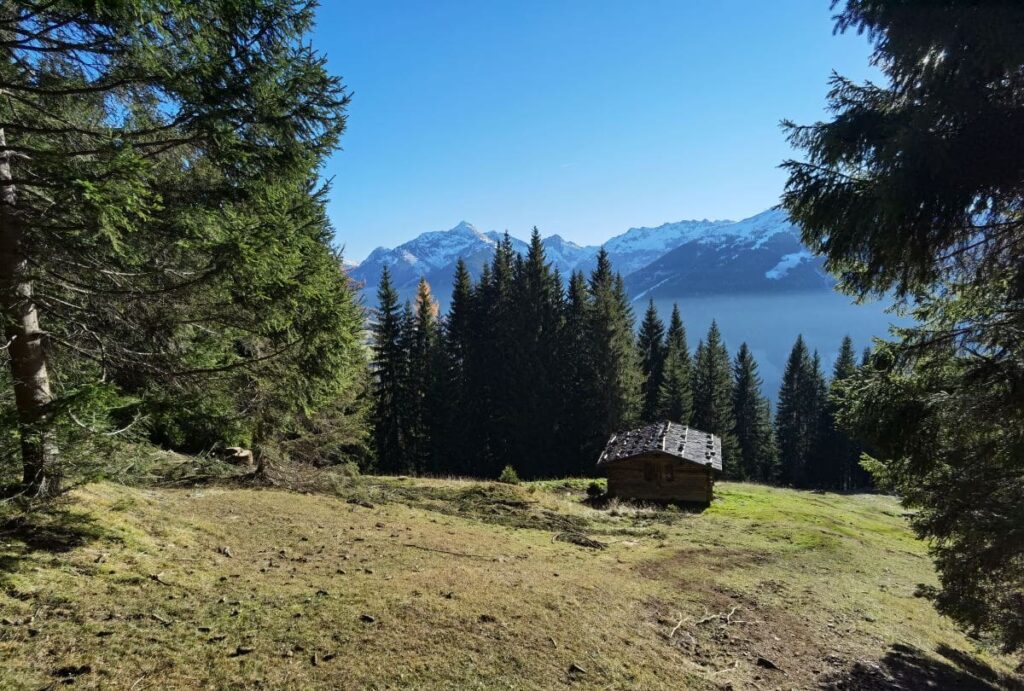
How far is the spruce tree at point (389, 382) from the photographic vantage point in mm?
44375

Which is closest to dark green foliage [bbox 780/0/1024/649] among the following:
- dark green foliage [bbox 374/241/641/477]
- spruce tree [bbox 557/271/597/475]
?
dark green foliage [bbox 374/241/641/477]

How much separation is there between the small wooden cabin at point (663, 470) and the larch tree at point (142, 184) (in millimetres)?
24245

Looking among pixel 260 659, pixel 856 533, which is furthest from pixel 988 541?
pixel 856 533

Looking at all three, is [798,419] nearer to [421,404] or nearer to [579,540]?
[421,404]

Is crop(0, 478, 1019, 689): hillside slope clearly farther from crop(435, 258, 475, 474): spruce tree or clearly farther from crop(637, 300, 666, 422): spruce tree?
crop(637, 300, 666, 422): spruce tree

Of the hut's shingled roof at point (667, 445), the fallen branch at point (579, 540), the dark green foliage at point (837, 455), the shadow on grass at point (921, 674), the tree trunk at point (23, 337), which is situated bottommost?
the dark green foliage at point (837, 455)

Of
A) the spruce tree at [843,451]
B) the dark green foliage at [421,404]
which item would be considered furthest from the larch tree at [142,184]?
the spruce tree at [843,451]

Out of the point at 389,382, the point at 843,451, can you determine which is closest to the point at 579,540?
the point at 389,382

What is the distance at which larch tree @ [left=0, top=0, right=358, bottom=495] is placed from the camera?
5.55 metres

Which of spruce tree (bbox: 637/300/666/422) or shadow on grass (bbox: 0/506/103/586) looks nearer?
shadow on grass (bbox: 0/506/103/586)

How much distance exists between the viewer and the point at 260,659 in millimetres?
5148

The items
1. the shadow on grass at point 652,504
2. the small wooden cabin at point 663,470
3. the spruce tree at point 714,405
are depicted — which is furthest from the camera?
the spruce tree at point 714,405

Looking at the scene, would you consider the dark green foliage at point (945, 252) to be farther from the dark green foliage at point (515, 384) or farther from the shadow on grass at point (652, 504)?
the dark green foliage at point (515, 384)

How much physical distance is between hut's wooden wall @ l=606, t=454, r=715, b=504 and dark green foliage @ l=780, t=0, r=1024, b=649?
18672 mm
